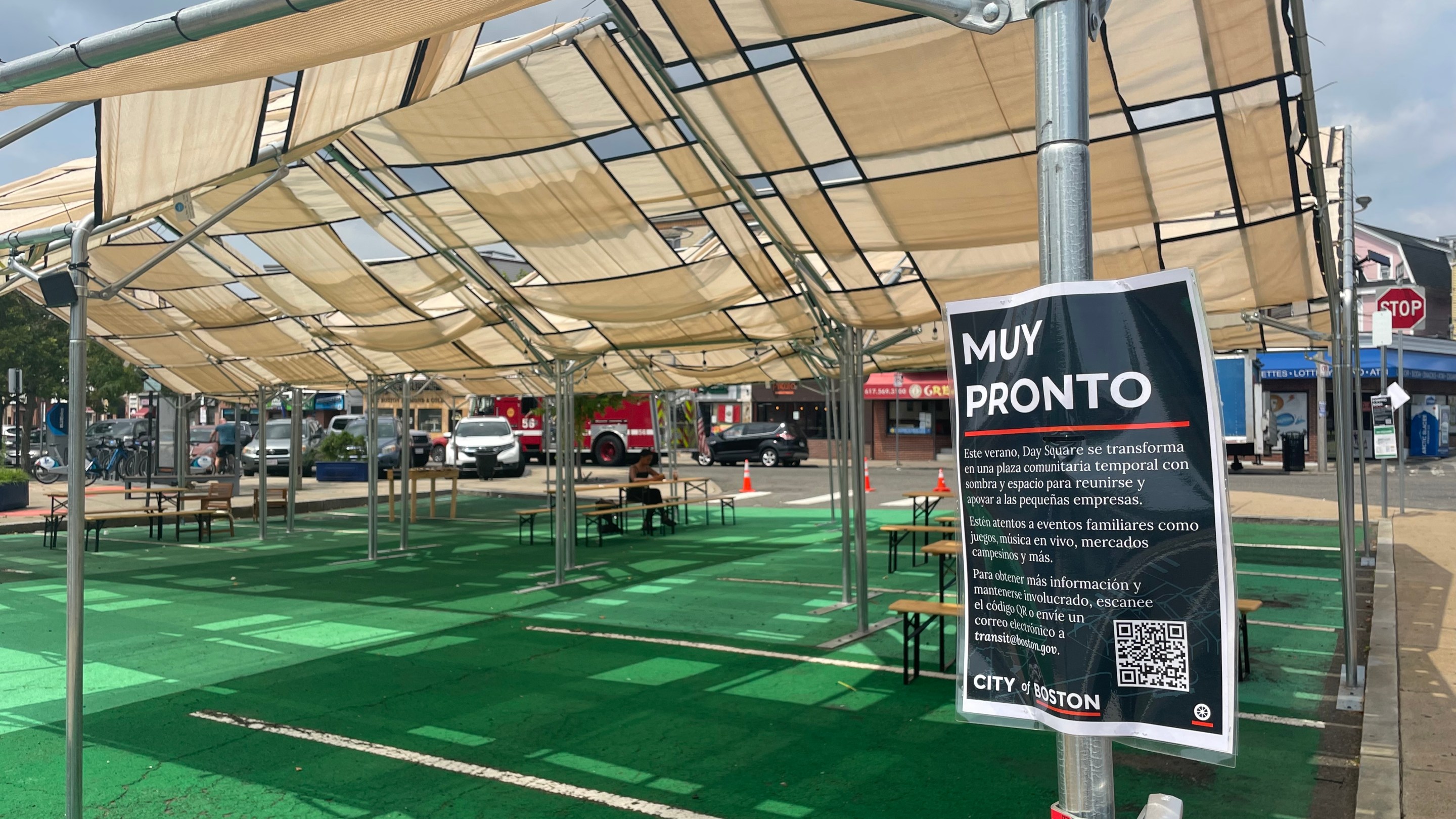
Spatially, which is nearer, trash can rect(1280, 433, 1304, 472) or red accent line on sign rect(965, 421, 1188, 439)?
red accent line on sign rect(965, 421, 1188, 439)

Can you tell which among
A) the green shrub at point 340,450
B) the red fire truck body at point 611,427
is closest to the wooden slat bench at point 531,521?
the green shrub at point 340,450

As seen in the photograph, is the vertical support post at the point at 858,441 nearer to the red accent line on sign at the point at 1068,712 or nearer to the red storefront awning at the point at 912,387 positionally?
the red accent line on sign at the point at 1068,712

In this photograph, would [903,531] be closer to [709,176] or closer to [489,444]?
[709,176]

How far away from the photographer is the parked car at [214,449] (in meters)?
32.0

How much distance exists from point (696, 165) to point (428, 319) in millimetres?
5275

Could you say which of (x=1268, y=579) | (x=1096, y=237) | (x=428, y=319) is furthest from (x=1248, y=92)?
(x=428, y=319)

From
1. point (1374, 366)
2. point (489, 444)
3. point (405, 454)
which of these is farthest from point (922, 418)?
point (405, 454)

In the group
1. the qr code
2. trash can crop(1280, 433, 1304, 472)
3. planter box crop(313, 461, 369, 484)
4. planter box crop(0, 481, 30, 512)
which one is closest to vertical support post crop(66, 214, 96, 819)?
the qr code

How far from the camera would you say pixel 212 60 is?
11.2 ft

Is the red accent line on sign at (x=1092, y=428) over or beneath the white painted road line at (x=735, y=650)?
over

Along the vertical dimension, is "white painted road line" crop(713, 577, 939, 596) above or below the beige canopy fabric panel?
below

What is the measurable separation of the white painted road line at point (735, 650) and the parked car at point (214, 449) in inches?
996

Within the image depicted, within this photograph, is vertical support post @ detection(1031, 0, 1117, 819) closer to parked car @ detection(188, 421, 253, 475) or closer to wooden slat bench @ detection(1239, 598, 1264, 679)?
wooden slat bench @ detection(1239, 598, 1264, 679)

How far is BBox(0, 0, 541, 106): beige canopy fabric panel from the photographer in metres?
3.18
